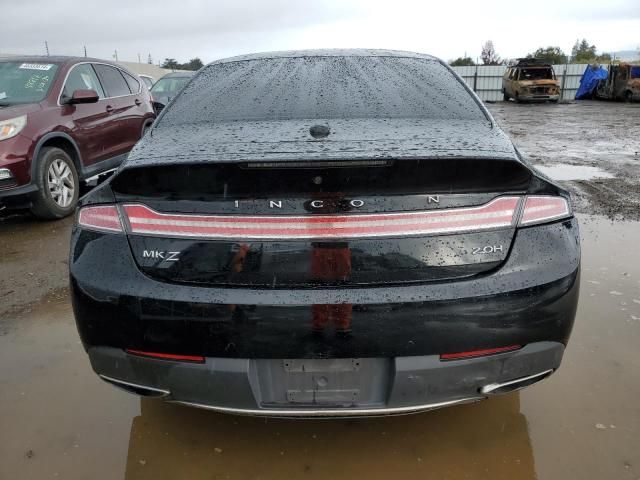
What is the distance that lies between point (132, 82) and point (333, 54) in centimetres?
525

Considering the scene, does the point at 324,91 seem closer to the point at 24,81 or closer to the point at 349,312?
the point at 349,312

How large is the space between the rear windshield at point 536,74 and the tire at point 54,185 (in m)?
24.0

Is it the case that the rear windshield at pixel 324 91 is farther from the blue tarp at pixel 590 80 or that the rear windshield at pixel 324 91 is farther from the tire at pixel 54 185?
the blue tarp at pixel 590 80

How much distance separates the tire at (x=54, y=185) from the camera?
17.1ft

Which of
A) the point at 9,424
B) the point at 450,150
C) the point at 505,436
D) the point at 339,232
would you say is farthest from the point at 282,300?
the point at 9,424

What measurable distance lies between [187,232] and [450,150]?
0.92m

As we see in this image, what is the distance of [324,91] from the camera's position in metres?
2.63

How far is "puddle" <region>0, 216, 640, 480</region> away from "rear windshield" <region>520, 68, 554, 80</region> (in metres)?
25.3

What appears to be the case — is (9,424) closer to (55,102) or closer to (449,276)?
(449,276)

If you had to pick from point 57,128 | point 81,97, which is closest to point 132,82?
point 81,97

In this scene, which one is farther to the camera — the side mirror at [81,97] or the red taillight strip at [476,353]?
the side mirror at [81,97]

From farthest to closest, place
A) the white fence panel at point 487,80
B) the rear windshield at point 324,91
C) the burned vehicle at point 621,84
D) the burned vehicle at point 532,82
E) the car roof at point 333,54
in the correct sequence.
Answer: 1. the white fence panel at point 487,80
2. the burned vehicle at point 532,82
3. the burned vehicle at point 621,84
4. the car roof at point 333,54
5. the rear windshield at point 324,91

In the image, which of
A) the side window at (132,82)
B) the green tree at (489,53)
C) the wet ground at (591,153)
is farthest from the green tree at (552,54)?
the side window at (132,82)

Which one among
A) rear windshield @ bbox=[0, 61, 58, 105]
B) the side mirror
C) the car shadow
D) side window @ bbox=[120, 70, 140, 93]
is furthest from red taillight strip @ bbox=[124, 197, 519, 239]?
side window @ bbox=[120, 70, 140, 93]
